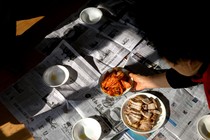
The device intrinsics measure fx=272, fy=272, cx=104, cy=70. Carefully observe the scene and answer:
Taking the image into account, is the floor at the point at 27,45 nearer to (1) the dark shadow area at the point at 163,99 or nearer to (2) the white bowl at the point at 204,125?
(1) the dark shadow area at the point at 163,99

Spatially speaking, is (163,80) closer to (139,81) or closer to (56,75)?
(139,81)

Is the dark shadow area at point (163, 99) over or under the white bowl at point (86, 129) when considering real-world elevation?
under

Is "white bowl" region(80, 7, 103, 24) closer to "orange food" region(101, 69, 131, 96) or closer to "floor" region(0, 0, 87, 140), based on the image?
"floor" region(0, 0, 87, 140)

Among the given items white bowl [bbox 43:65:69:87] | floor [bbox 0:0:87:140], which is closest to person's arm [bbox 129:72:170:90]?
white bowl [bbox 43:65:69:87]

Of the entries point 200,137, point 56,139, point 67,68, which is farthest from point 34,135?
point 200,137

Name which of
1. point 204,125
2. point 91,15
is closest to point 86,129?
point 204,125

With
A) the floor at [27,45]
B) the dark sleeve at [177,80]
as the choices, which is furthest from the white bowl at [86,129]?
the dark sleeve at [177,80]
